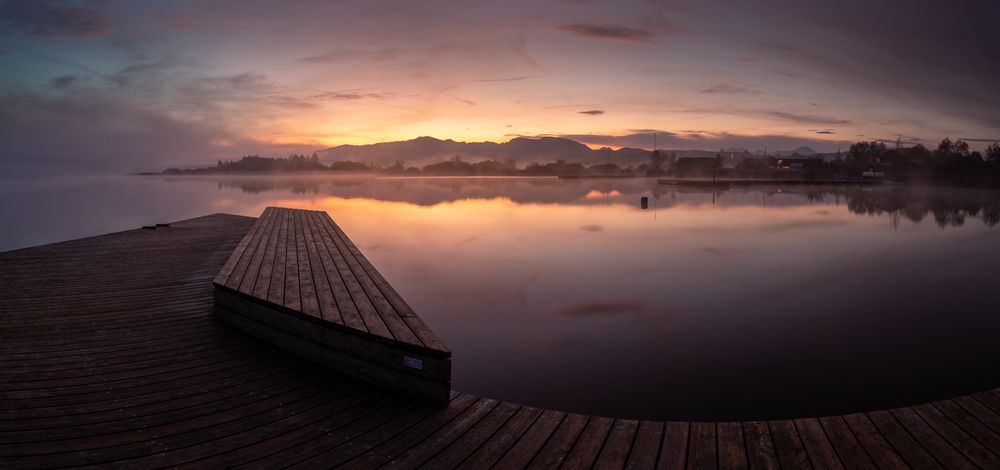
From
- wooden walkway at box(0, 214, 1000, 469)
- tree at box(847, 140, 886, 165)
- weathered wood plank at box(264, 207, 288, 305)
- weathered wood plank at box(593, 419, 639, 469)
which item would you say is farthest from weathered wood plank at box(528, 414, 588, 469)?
tree at box(847, 140, 886, 165)

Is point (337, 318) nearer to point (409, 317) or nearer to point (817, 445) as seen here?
point (409, 317)

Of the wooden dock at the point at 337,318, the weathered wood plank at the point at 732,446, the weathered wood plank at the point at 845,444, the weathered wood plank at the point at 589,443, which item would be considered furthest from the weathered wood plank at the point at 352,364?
the weathered wood plank at the point at 845,444

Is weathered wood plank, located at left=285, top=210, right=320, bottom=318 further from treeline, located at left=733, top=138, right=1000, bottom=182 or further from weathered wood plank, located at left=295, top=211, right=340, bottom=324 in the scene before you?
treeline, located at left=733, top=138, right=1000, bottom=182

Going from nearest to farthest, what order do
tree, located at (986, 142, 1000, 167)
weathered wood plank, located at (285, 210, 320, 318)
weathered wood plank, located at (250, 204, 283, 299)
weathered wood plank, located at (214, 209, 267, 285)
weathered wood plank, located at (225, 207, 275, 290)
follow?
weathered wood plank, located at (285, 210, 320, 318), weathered wood plank, located at (250, 204, 283, 299), weathered wood plank, located at (225, 207, 275, 290), weathered wood plank, located at (214, 209, 267, 285), tree, located at (986, 142, 1000, 167)

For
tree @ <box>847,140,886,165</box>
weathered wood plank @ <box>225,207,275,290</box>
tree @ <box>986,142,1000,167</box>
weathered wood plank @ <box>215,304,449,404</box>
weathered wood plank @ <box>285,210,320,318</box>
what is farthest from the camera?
tree @ <box>847,140,886,165</box>

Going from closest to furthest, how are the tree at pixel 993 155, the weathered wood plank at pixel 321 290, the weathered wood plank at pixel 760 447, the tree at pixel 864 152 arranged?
the weathered wood plank at pixel 760 447
the weathered wood plank at pixel 321 290
the tree at pixel 993 155
the tree at pixel 864 152

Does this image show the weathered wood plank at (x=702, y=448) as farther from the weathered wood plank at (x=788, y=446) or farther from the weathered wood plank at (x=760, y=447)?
the weathered wood plank at (x=788, y=446)

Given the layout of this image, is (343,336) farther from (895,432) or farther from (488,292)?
(488,292)

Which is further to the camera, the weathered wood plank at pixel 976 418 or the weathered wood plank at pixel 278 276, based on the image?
the weathered wood plank at pixel 278 276

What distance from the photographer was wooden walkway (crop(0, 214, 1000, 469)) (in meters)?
3.23

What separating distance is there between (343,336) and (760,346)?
6.49 meters

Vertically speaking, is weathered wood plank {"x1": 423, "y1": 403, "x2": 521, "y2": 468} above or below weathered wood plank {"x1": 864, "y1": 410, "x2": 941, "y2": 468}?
below

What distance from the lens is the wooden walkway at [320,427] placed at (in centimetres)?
323

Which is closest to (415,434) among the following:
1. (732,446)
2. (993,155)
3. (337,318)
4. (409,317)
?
(409,317)
